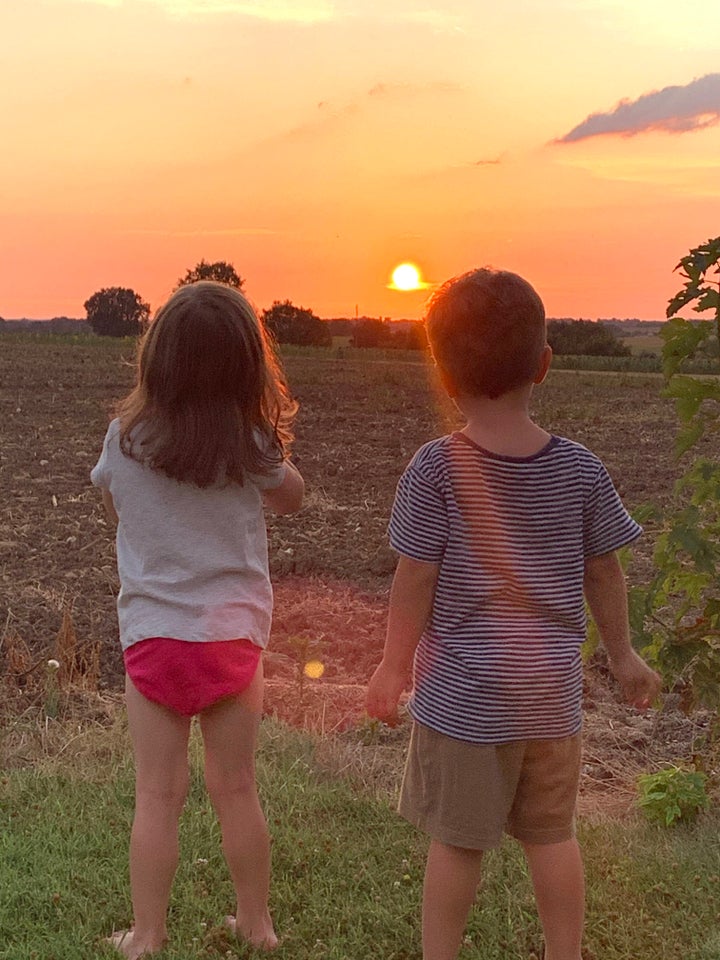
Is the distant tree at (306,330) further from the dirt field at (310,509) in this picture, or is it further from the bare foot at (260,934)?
the bare foot at (260,934)

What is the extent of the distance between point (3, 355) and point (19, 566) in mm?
20959

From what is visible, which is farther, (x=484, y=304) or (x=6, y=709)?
(x=6, y=709)

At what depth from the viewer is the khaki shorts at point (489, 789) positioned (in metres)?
2.14

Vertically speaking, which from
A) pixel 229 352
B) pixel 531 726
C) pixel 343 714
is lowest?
pixel 343 714

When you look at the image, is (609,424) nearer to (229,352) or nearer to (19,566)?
(19,566)

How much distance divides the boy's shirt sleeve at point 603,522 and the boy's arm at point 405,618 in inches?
13.3

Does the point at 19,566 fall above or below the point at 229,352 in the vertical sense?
below

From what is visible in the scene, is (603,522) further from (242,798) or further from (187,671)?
(242,798)

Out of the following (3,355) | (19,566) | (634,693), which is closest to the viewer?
(634,693)

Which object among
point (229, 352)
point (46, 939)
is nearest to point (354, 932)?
point (46, 939)

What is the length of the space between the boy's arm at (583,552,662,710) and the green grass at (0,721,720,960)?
0.83m

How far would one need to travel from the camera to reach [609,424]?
15.9 meters

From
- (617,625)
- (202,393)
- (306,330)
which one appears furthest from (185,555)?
(306,330)

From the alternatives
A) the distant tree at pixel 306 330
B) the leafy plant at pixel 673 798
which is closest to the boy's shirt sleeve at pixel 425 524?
the leafy plant at pixel 673 798
